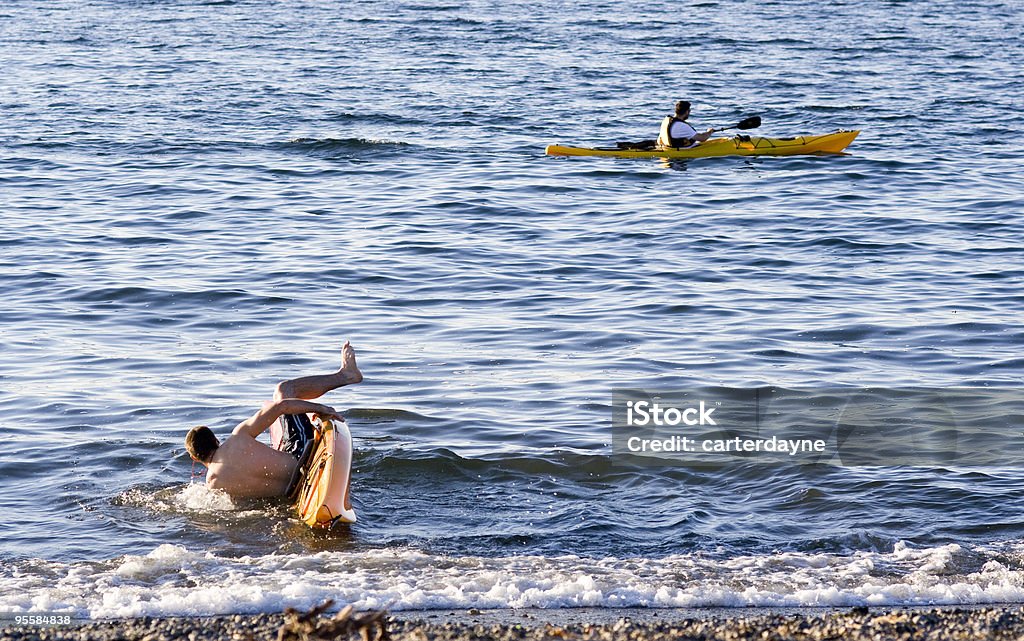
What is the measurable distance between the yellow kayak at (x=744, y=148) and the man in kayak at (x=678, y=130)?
0.11 metres

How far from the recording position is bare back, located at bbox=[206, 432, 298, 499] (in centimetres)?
813

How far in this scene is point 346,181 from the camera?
62.6 ft

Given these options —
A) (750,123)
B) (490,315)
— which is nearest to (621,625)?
(490,315)

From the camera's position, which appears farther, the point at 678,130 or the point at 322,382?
the point at 678,130

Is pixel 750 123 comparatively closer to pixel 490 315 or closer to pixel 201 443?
pixel 490 315

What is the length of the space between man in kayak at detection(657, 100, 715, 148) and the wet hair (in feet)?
42.6

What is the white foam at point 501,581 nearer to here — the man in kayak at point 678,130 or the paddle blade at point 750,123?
the paddle blade at point 750,123

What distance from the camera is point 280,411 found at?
8.03m

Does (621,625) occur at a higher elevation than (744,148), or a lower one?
lower

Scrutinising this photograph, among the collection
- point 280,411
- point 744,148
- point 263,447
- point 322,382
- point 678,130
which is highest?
point 678,130

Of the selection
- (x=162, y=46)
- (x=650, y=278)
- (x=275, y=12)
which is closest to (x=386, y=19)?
(x=275, y=12)

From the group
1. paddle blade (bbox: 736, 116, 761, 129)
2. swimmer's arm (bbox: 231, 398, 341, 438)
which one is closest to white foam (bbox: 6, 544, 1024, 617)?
swimmer's arm (bbox: 231, 398, 341, 438)

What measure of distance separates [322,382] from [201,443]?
2.68 feet

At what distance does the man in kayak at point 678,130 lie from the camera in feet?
65.1
